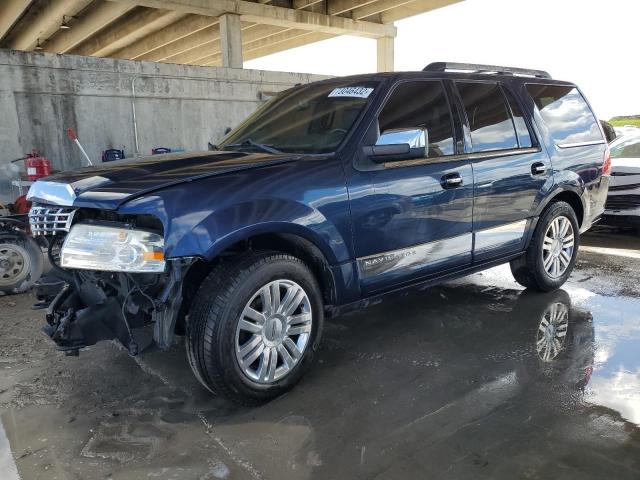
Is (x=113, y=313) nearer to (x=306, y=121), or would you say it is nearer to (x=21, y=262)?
(x=306, y=121)

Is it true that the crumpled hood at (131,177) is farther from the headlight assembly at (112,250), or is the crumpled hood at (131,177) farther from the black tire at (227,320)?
the black tire at (227,320)

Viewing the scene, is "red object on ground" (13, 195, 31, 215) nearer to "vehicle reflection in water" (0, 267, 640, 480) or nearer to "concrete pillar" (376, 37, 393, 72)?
"vehicle reflection in water" (0, 267, 640, 480)

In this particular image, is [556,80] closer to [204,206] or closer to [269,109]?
[269,109]

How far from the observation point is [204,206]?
267 cm

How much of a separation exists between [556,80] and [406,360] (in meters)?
3.26

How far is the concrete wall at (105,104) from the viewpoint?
28.9 feet

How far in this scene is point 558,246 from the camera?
4910 mm

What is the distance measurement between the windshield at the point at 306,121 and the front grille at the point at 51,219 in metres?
1.32

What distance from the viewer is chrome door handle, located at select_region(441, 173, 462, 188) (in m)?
3.72

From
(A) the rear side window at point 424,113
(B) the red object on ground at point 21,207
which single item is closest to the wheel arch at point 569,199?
(A) the rear side window at point 424,113

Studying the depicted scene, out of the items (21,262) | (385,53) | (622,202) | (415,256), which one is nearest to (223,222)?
(415,256)

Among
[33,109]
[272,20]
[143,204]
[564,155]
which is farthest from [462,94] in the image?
[272,20]

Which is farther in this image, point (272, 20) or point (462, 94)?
point (272, 20)

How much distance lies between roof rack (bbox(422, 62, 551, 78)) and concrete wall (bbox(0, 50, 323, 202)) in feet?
21.5
